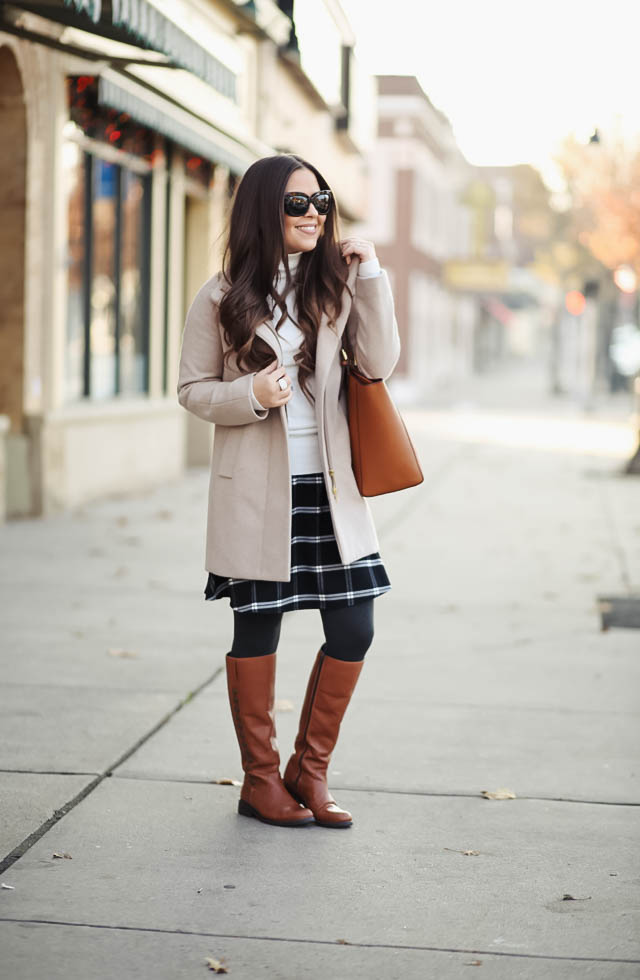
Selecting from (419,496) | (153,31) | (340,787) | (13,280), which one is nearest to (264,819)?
(340,787)

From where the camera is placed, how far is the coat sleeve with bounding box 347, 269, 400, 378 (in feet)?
13.2

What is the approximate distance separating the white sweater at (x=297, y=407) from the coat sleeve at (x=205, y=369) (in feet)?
0.41

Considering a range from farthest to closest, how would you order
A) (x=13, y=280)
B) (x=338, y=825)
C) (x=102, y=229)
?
(x=102, y=229), (x=13, y=280), (x=338, y=825)

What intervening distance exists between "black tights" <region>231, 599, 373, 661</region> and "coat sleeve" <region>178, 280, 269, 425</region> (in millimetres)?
584

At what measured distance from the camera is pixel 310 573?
4.06m

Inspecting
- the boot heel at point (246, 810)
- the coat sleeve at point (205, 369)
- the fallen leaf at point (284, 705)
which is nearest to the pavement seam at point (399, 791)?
the boot heel at point (246, 810)

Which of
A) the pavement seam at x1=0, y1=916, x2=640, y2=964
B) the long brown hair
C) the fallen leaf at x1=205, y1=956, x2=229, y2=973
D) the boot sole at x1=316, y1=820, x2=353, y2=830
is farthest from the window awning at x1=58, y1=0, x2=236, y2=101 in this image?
the fallen leaf at x1=205, y1=956, x2=229, y2=973

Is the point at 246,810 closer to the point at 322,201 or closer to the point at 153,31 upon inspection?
the point at 322,201

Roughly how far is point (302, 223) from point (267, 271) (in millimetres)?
161

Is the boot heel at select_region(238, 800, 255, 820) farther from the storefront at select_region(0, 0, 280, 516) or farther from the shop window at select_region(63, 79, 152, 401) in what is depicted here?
the shop window at select_region(63, 79, 152, 401)

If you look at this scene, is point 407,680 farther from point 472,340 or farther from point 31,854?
point 472,340

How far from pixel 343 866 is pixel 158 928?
65cm

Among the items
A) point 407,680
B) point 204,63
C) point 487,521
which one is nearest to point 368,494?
point 407,680

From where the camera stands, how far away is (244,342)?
3947 mm
